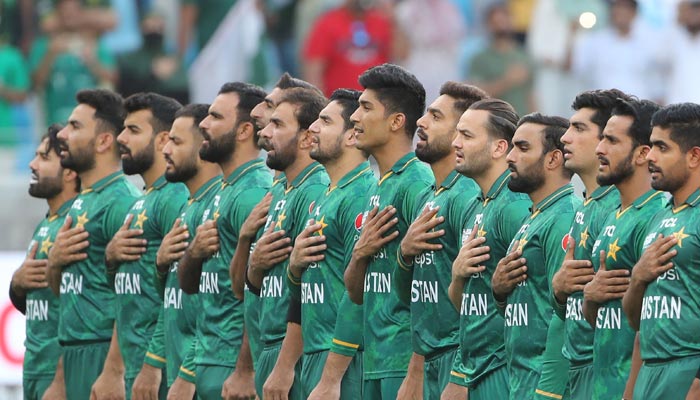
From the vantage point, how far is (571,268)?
8352 millimetres

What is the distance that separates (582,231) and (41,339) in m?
5.62

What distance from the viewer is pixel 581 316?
8.34m

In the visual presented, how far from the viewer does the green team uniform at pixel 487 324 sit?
894 centimetres

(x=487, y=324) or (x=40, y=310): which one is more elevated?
(x=40, y=310)

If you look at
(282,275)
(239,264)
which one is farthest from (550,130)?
(239,264)

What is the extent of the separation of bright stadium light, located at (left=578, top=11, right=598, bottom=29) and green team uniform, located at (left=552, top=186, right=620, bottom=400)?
368 inches

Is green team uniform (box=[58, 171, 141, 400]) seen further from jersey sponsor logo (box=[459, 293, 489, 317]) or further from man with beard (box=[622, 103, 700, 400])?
man with beard (box=[622, 103, 700, 400])

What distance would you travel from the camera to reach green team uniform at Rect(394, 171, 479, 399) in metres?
9.23

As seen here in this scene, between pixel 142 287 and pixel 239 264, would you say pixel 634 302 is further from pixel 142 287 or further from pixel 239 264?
pixel 142 287

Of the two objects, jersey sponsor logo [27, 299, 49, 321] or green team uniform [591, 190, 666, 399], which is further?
jersey sponsor logo [27, 299, 49, 321]

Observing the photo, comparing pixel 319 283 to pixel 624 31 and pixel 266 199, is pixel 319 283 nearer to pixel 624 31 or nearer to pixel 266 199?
pixel 266 199

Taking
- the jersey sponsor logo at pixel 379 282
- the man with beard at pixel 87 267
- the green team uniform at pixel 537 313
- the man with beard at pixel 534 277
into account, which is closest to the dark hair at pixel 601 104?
the man with beard at pixel 534 277

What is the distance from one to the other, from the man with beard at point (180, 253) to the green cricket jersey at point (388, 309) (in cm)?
188

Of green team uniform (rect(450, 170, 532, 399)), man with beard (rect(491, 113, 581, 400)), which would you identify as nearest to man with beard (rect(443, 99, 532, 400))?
green team uniform (rect(450, 170, 532, 399))
